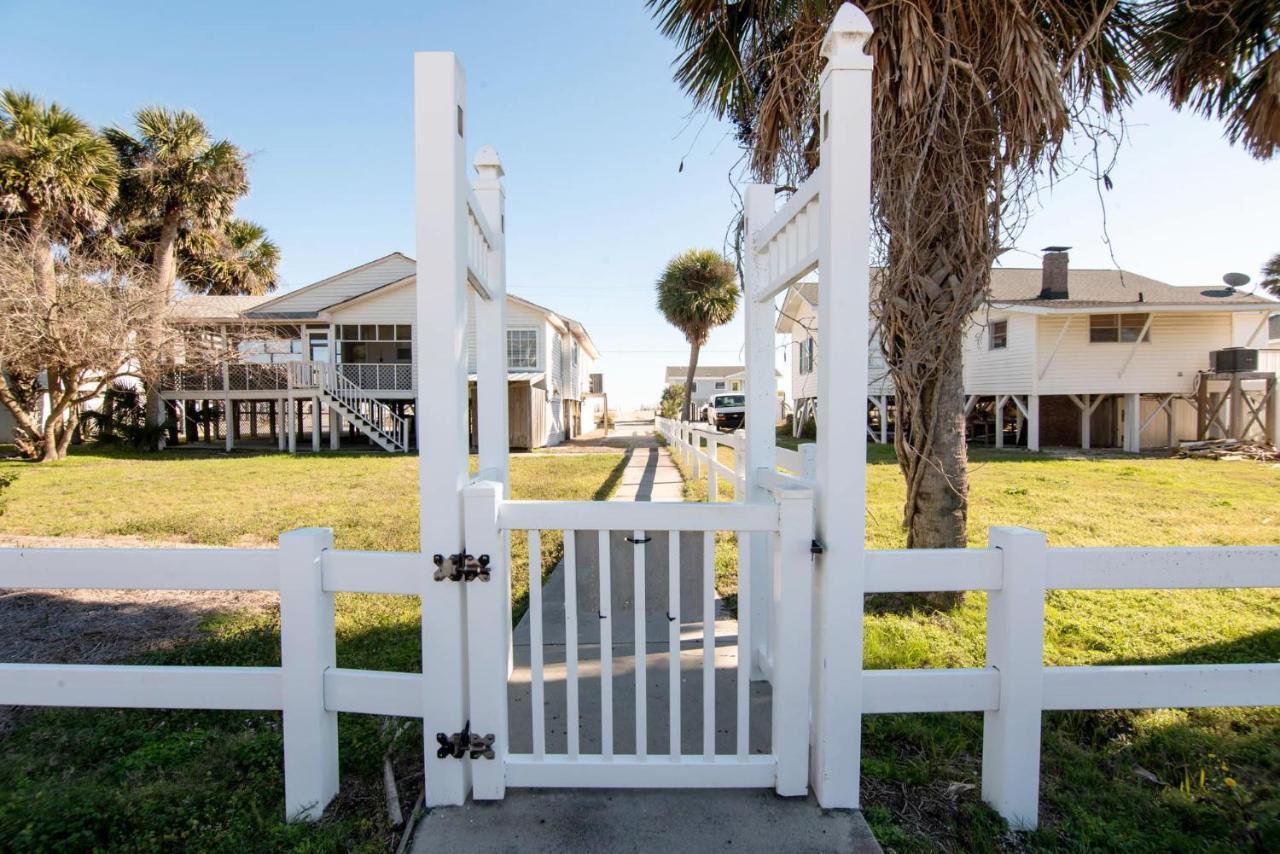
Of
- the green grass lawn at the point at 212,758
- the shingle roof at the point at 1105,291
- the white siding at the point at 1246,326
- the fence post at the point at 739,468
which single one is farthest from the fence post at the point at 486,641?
the white siding at the point at 1246,326

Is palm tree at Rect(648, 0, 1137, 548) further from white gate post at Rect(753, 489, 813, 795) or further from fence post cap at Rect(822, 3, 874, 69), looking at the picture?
white gate post at Rect(753, 489, 813, 795)

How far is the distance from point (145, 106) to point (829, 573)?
2548 centimetres

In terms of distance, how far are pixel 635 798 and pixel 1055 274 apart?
1926cm

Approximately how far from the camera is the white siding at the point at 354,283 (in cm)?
2198

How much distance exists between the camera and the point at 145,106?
753 inches

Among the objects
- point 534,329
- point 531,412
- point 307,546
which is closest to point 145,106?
point 534,329

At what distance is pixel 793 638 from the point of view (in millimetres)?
2029

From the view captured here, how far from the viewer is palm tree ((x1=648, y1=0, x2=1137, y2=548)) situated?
131 inches

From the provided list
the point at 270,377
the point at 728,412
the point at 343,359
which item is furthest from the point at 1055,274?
the point at 270,377

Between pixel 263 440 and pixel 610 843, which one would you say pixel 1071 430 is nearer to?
pixel 610 843

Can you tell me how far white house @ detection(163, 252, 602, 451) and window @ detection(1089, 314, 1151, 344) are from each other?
1586 centimetres

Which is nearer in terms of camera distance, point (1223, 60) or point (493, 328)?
point (493, 328)

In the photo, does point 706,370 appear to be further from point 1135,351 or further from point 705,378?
point 1135,351

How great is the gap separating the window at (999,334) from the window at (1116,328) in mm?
1935
